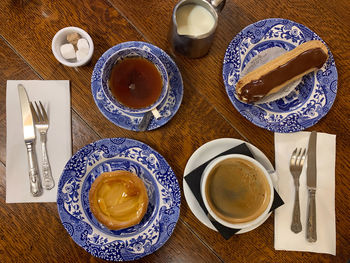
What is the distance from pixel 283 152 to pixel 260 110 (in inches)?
6.0

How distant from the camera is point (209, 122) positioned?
45.1 inches

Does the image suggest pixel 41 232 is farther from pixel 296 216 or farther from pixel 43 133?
pixel 296 216

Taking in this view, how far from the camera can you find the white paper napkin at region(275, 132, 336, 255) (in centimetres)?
112

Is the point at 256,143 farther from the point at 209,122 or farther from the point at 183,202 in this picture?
the point at 183,202

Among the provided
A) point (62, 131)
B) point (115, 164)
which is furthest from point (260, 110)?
point (62, 131)

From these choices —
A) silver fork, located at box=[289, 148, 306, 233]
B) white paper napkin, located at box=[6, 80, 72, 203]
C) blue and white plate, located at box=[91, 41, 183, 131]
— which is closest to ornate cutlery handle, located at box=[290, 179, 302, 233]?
silver fork, located at box=[289, 148, 306, 233]

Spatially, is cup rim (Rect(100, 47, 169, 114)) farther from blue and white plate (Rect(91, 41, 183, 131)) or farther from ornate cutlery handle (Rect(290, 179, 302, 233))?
ornate cutlery handle (Rect(290, 179, 302, 233))

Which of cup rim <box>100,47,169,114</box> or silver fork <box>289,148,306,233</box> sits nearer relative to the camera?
cup rim <box>100,47,169,114</box>

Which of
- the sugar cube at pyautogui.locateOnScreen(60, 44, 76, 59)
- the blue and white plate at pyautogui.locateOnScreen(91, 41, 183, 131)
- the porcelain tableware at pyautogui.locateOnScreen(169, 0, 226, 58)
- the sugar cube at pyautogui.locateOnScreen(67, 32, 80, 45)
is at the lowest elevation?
the blue and white plate at pyautogui.locateOnScreen(91, 41, 183, 131)

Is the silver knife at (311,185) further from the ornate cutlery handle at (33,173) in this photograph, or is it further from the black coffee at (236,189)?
the ornate cutlery handle at (33,173)

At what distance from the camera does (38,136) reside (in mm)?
1107

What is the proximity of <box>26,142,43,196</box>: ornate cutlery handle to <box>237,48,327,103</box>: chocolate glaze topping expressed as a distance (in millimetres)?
646

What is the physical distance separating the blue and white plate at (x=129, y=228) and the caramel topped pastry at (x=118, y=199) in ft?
0.13

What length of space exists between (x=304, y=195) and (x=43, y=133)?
0.83 m
